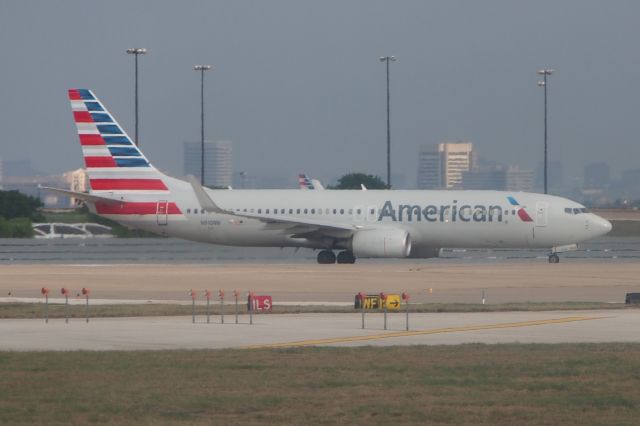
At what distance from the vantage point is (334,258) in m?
60.1

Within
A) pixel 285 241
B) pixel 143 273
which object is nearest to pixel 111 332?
pixel 143 273

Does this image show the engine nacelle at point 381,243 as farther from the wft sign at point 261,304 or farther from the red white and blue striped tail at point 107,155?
the wft sign at point 261,304

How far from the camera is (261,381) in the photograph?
19234 millimetres

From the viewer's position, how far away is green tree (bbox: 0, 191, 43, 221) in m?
91.9

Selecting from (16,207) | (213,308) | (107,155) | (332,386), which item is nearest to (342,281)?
(213,308)

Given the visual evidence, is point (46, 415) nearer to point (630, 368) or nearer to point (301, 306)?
Result: point (630, 368)

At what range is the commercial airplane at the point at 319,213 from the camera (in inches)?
2307

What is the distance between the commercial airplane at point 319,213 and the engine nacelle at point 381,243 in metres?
0.04

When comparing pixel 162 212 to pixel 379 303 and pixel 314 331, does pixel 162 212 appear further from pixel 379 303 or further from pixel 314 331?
pixel 314 331

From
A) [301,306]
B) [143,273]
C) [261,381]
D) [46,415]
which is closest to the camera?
[46,415]

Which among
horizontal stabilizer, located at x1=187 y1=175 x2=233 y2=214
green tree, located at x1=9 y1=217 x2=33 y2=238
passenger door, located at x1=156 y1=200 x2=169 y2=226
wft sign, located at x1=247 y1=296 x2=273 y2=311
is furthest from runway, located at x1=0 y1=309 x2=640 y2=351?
green tree, located at x1=9 y1=217 x2=33 y2=238

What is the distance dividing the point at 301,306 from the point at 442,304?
3.63 m

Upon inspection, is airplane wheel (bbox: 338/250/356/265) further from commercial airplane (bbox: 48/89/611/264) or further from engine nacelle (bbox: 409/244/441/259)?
engine nacelle (bbox: 409/244/441/259)

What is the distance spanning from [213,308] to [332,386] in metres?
14.9
